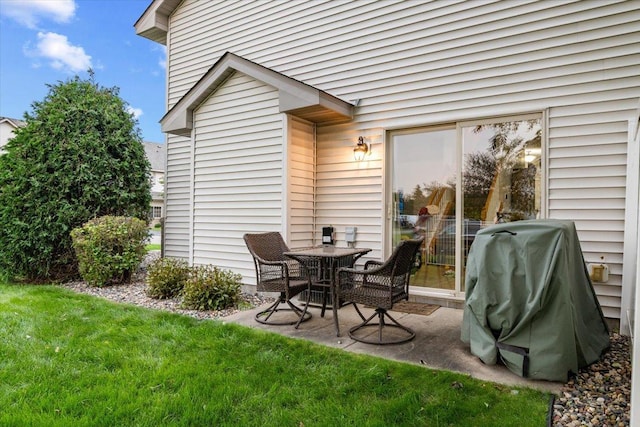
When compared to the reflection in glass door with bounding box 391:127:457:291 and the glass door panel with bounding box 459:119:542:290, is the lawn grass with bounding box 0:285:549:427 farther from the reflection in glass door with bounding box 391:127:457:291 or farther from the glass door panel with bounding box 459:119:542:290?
the glass door panel with bounding box 459:119:542:290

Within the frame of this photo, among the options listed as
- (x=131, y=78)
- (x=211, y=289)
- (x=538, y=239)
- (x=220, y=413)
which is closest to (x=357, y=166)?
(x=211, y=289)

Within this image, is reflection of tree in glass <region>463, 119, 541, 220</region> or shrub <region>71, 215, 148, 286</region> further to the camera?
shrub <region>71, 215, 148, 286</region>

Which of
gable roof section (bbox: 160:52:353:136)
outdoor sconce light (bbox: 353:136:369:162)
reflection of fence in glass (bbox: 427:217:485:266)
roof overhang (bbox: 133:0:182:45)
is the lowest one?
reflection of fence in glass (bbox: 427:217:485:266)

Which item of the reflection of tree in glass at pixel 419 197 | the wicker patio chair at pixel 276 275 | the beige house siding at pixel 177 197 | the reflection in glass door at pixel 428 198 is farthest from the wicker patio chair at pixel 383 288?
the beige house siding at pixel 177 197

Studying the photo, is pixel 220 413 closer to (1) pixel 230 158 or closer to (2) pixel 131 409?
(2) pixel 131 409

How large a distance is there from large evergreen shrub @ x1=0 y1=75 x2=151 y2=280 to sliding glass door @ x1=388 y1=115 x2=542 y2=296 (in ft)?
17.3

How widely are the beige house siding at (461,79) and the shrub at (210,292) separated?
1.20 meters

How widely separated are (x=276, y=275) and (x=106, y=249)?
3.65m

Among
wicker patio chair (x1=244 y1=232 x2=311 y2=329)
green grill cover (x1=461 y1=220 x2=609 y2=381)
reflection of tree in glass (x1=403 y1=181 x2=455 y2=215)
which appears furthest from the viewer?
reflection of tree in glass (x1=403 y1=181 x2=455 y2=215)

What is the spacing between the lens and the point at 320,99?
519 centimetres

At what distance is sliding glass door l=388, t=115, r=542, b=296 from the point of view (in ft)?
15.3

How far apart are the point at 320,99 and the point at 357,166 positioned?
3.80 feet

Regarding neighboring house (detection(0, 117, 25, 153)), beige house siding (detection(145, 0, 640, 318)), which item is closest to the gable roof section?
beige house siding (detection(145, 0, 640, 318))

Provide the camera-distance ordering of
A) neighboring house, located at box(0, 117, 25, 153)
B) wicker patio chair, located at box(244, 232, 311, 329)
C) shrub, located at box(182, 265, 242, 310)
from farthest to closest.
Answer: neighboring house, located at box(0, 117, 25, 153), shrub, located at box(182, 265, 242, 310), wicker patio chair, located at box(244, 232, 311, 329)
